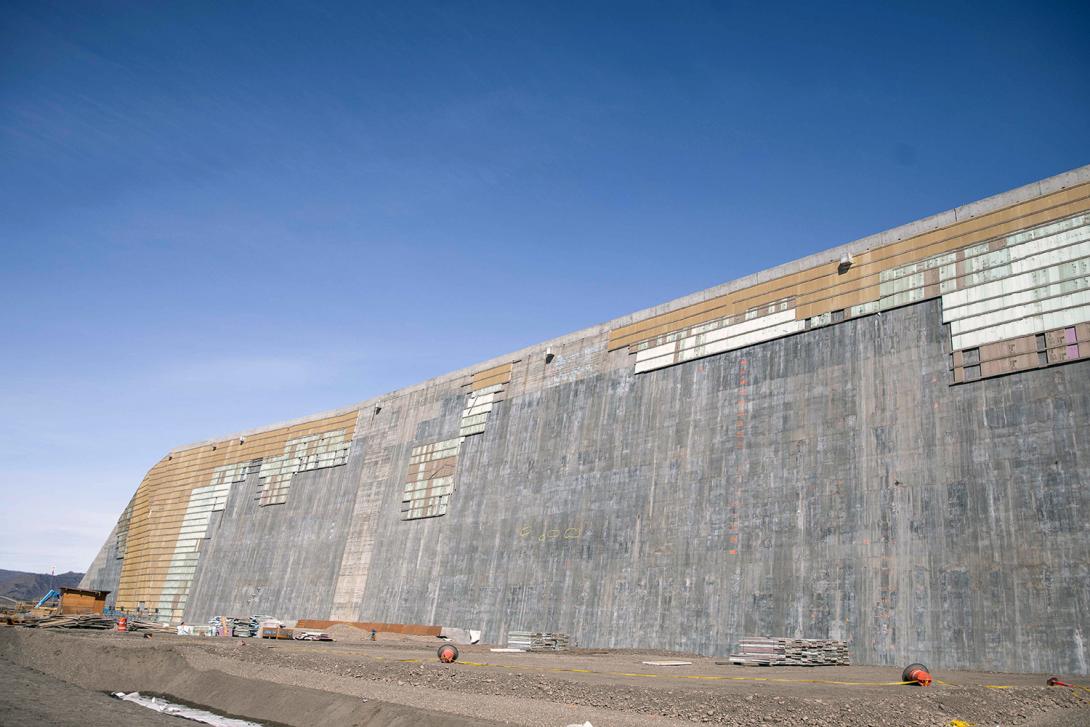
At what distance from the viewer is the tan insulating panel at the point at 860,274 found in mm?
29203

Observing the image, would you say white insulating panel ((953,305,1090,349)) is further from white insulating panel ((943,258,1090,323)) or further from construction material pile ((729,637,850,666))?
construction material pile ((729,637,850,666))

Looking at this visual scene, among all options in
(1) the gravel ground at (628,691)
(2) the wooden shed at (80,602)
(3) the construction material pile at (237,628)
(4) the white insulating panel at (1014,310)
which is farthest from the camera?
(2) the wooden shed at (80,602)

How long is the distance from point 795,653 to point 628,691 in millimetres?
11988

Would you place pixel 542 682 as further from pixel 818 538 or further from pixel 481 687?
pixel 818 538

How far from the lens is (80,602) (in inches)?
2173

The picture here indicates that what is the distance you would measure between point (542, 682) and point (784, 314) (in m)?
21.9

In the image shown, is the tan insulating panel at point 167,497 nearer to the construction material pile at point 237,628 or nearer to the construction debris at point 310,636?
the construction material pile at point 237,628

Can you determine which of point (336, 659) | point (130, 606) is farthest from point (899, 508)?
point (130, 606)

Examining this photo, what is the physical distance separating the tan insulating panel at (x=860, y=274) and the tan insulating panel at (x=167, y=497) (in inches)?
1355

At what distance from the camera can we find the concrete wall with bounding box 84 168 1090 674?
87.0 ft

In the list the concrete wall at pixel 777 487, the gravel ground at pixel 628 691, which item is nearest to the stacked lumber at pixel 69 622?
the concrete wall at pixel 777 487

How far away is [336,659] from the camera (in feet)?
88.9

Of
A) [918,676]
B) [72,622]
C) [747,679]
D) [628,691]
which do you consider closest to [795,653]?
[747,679]

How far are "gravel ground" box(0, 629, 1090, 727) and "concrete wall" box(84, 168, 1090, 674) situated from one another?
3427 mm
